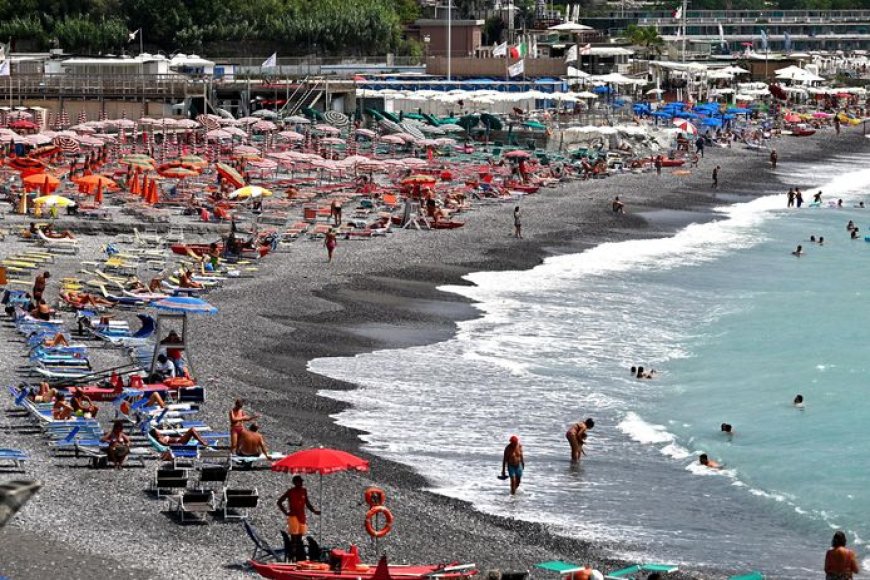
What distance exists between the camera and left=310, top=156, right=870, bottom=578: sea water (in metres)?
20.6

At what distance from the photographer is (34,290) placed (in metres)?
29.8

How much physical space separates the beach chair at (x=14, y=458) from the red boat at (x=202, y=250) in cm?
1740

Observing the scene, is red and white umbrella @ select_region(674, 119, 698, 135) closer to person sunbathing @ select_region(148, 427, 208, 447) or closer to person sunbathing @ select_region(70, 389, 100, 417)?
person sunbathing @ select_region(70, 389, 100, 417)

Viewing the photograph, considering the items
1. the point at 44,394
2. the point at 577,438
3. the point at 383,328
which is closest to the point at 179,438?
the point at 44,394

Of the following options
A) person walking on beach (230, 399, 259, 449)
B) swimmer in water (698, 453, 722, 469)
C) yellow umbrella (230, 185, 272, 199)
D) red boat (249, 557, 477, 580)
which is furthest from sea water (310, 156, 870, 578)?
yellow umbrella (230, 185, 272, 199)

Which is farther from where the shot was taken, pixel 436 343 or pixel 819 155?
pixel 819 155

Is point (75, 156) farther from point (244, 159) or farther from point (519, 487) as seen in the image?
point (519, 487)

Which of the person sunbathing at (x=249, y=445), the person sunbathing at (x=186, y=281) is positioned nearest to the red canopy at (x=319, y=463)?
the person sunbathing at (x=249, y=445)

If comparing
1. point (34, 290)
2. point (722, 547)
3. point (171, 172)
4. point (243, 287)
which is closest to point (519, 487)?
point (722, 547)

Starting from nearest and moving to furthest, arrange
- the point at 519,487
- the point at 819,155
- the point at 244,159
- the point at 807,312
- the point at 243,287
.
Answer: the point at 519,487
the point at 243,287
the point at 807,312
the point at 244,159
the point at 819,155

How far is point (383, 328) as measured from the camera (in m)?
32.2

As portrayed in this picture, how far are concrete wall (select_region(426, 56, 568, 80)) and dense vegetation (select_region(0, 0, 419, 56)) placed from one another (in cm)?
887

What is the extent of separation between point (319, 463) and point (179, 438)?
4238 millimetres

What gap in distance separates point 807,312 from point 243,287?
Result: 12.8 m
